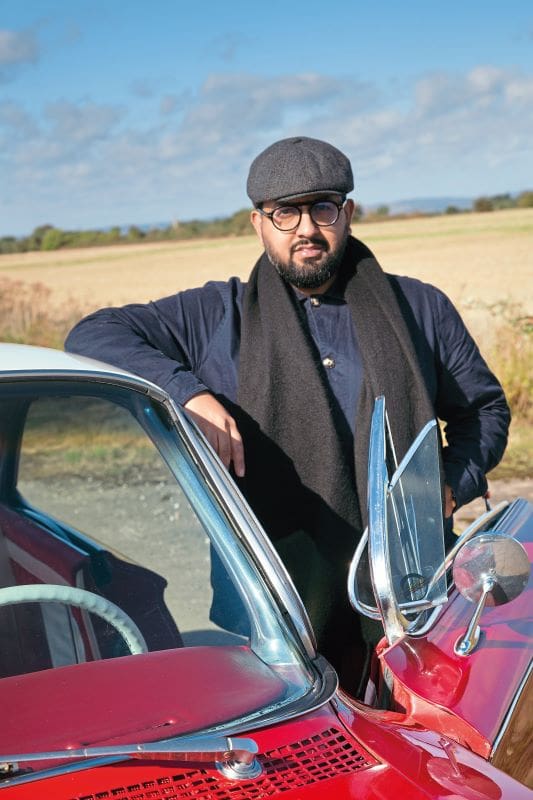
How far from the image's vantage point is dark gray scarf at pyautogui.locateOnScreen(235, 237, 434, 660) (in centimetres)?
258

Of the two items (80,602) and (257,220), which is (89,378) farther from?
(257,220)

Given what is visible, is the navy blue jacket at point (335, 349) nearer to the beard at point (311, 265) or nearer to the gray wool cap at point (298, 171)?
the beard at point (311, 265)

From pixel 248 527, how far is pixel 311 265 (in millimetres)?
1083

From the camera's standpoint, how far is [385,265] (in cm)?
2764

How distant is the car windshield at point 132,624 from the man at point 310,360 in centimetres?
30

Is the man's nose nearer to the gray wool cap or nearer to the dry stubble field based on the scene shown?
the gray wool cap

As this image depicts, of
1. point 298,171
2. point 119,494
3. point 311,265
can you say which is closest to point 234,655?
point 311,265

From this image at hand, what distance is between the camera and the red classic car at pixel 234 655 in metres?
1.38

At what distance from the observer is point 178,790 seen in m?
1.33

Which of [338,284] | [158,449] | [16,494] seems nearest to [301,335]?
[338,284]

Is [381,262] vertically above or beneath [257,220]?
above

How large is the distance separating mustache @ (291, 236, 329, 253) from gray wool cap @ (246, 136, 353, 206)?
0.42 ft

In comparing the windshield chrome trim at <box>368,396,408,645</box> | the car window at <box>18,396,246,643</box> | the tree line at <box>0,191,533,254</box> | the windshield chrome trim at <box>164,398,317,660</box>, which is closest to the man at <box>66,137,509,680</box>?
the car window at <box>18,396,246,643</box>

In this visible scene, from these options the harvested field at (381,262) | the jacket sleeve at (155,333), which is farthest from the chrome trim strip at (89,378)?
the harvested field at (381,262)
